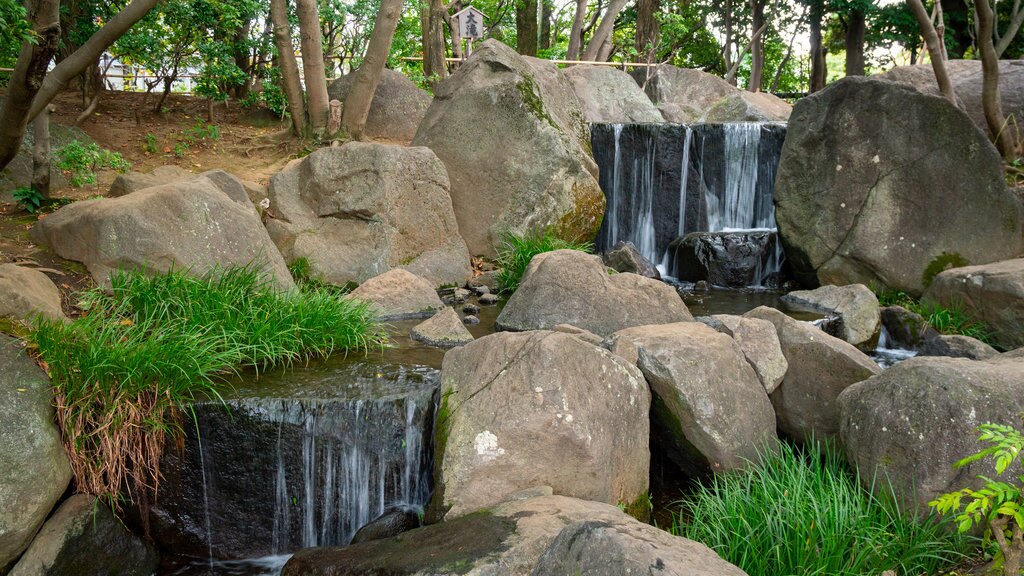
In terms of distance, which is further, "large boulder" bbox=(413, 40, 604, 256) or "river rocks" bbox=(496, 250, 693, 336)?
"large boulder" bbox=(413, 40, 604, 256)

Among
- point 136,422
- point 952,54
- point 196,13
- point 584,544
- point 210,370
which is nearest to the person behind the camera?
point 584,544

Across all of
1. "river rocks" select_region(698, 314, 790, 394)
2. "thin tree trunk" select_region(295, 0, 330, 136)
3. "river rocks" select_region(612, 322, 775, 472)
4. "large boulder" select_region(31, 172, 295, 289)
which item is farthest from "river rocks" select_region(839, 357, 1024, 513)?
"thin tree trunk" select_region(295, 0, 330, 136)

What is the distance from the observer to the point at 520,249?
9125 mm

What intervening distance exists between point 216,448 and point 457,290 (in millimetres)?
4245

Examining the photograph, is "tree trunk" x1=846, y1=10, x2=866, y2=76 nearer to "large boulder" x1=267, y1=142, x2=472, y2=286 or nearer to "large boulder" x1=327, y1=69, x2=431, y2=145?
"large boulder" x1=327, y1=69, x2=431, y2=145

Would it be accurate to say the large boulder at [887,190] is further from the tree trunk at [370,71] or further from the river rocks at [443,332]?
the tree trunk at [370,71]

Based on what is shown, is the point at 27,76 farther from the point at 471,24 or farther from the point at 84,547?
the point at 471,24

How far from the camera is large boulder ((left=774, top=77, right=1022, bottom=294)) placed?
8.51m

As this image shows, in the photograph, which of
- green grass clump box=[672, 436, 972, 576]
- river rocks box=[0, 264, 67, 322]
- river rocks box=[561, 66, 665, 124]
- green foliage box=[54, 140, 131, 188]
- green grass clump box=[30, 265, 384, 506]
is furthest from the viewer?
river rocks box=[561, 66, 665, 124]

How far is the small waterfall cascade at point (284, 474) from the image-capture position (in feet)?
15.4

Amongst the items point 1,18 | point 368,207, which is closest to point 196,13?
point 368,207

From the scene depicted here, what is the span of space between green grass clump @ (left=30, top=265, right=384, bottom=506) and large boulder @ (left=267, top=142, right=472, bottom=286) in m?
2.44

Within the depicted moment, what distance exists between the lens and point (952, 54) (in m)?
19.6

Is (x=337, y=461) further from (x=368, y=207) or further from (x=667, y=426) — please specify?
(x=368, y=207)
